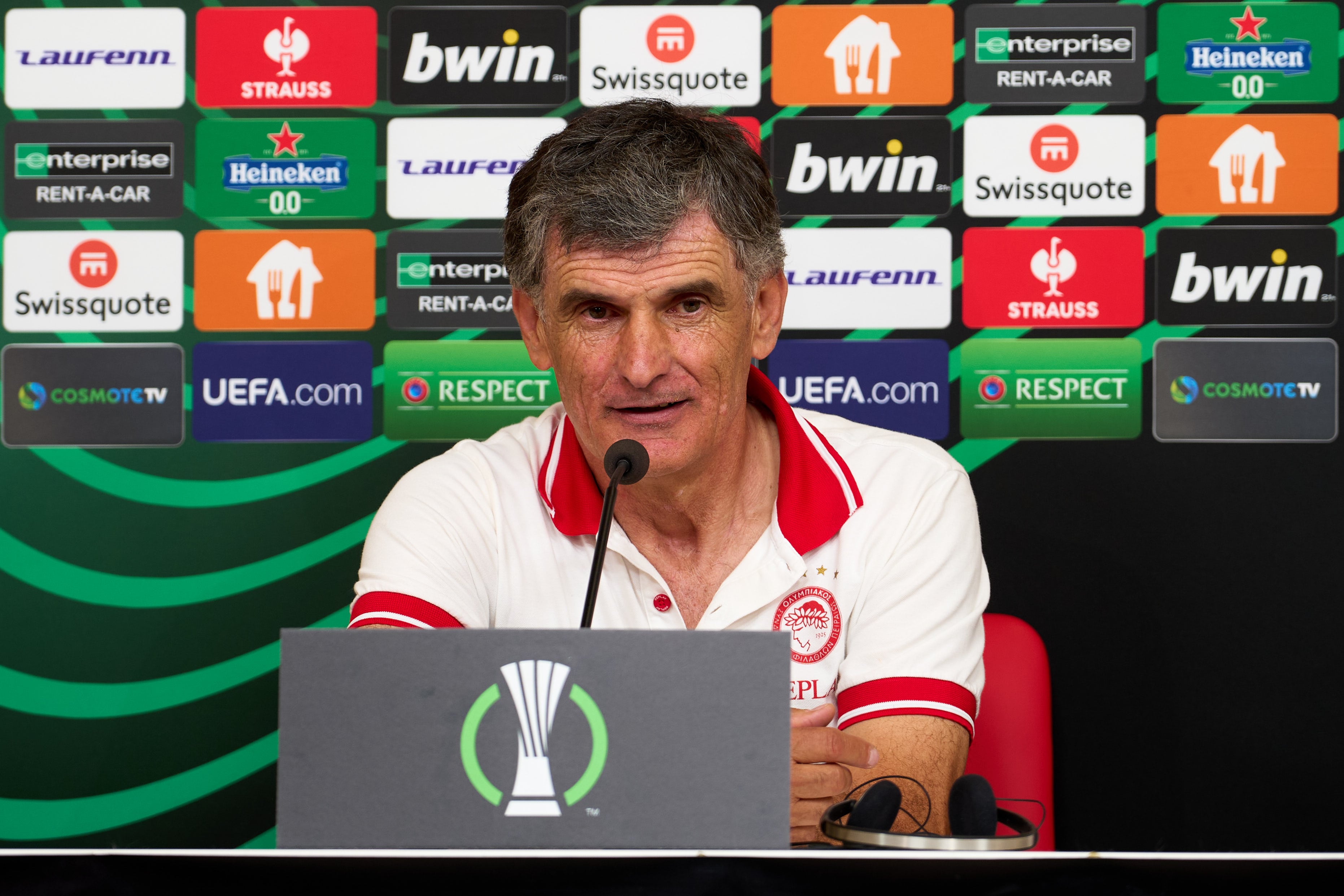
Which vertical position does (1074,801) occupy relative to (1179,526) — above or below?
below

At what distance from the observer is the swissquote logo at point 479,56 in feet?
6.53

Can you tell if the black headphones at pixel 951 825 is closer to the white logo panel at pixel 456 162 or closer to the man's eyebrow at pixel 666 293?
the man's eyebrow at pixel 666 293

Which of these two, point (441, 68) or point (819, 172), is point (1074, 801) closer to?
point (819, 172)

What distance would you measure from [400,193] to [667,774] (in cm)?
151

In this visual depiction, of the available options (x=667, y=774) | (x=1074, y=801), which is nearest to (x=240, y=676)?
(x=1074, y=801)

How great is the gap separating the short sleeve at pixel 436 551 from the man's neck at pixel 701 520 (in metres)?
0.17

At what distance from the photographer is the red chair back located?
1.51 meters

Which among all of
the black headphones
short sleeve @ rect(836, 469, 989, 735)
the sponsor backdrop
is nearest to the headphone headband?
the black headphones

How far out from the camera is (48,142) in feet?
6.70

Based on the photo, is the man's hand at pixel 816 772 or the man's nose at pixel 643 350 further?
the man's nose at pixel 643 350

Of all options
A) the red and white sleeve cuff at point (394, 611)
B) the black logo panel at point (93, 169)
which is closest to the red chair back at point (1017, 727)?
the red and white sleeve cuff at point (394, 611)

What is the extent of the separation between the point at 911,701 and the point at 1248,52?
1.35 metres

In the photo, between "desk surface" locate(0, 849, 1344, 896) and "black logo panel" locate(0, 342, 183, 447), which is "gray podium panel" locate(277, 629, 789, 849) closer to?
"desk surface" locate(0, 849, 1344, 896)

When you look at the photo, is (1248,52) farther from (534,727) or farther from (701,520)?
(534,727)
